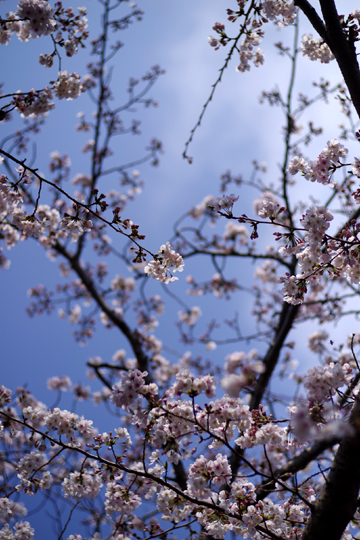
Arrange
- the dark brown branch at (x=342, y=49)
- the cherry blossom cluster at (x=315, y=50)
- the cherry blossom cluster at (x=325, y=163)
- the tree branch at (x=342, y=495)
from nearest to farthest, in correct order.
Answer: the tree branch at (x=342, y=495)
the dark brown branch at (x=342, y=49)
the cherry blossom cluster at (x=325, y=163)
the cherry blossom cluster at (x=315, y=50)

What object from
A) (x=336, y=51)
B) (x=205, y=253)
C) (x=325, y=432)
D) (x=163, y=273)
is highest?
(x=205, y=253)

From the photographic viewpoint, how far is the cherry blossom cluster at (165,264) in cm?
274

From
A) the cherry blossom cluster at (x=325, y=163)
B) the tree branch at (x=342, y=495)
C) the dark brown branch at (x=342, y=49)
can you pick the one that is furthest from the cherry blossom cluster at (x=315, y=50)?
the tree branch at (x=342, y=495)

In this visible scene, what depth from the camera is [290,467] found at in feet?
12.7

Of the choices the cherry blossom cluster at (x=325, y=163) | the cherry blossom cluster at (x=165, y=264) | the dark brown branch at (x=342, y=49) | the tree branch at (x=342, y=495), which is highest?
the dark brown branch at (x=342, y=49)

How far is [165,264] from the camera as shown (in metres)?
2.78

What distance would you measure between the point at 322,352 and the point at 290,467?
4624mm

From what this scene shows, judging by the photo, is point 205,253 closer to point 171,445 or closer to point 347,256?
point 347,256

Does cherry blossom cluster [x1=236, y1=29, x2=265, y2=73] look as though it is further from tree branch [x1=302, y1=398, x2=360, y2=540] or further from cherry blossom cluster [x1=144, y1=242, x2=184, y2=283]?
tree branch [x1=302, y1=398, x2=360, y2=540]

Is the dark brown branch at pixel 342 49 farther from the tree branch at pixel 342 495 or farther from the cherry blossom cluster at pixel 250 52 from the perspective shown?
the tree branch at pixel 342 495

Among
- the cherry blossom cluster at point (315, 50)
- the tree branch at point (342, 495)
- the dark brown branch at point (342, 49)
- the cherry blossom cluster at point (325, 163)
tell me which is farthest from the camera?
the cherry blossom cluster at point (315, 50)

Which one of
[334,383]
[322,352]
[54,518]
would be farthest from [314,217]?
[322,352]

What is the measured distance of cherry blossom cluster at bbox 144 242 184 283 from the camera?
108 inches

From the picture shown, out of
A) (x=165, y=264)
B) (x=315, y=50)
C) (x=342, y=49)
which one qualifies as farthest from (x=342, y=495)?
(x=315, y=50)
